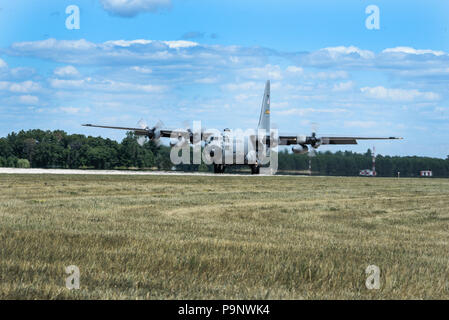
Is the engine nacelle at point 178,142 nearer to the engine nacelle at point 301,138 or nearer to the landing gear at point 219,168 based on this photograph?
the landing gear at point 219,168

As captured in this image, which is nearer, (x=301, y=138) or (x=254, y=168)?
(x=301, y=138)

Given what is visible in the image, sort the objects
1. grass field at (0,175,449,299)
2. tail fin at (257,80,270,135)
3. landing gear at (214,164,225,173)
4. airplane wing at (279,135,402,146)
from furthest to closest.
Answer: tail fin at (257,80,270,135) < landing gear at (214,164,225,173) < airplane wing at (279,135,402,146) < grass field at (0,175,449,299)

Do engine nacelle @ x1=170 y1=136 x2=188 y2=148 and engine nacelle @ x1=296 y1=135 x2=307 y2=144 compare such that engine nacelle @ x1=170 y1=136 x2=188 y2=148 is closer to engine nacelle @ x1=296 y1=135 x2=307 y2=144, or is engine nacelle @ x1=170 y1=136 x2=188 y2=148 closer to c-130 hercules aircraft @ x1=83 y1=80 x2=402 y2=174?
c-130 hercules aircraft @ x1=83 y1=80 x2=402 y2=174

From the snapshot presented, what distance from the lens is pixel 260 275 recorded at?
988 centimetres

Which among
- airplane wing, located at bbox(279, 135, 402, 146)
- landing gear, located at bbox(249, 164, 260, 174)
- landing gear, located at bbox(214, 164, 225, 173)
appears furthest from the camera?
landing gear, located at bbox(249, 164, 260, 174)

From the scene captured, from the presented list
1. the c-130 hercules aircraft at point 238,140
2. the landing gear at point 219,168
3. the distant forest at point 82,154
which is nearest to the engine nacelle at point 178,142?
the c-130 hercules aircraft at point 238,140

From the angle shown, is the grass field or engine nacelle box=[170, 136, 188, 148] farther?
engine nacelle box=[170, 136, 188, 148]

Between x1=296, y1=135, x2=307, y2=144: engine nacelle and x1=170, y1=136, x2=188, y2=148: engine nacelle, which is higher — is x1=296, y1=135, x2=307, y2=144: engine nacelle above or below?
above

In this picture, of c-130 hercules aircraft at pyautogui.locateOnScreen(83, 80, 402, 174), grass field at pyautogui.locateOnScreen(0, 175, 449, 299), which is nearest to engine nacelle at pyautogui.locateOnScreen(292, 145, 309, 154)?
c-130 hercules aircraft at pyautogui.locateOnScreen(83, 80, 402, 174)

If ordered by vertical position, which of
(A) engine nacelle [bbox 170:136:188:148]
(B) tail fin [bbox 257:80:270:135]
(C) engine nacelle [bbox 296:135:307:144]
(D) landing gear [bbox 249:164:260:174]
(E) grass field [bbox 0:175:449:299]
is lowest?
(E) grass field [bbox 0:175:449:299]

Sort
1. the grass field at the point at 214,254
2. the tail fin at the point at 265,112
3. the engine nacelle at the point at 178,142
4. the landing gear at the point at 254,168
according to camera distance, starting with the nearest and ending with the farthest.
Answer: the grass field at the point at 214,254
the engine nacelle at the point at 178,142
the landing gear at the point at 254,168
the tail fin at the point at 265,112

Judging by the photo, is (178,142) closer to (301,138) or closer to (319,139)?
(301,138)

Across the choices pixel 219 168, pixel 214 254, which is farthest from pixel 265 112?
pixel 214 254
